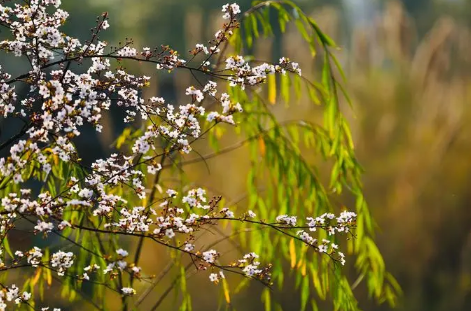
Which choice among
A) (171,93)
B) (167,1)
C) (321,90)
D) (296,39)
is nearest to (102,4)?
(167,1)

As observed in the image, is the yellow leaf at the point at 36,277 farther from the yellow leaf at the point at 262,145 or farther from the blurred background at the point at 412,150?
the blurred background at the point at 412,150

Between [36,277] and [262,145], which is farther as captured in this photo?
[262,145]

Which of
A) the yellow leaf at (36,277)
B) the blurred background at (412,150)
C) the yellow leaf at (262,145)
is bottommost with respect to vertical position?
the yellow leaf at (36,277)

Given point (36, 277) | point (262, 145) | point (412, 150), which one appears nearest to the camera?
point (36, 277)

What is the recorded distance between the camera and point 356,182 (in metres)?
3.04

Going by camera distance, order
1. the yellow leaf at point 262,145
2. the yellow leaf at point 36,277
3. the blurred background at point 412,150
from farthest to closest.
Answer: the blurred background at point 412,150 → the yellow leaf at point 262,145 → the yellow leaf at point 36,277

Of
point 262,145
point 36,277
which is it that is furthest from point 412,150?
point 36,277

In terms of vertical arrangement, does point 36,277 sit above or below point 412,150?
below

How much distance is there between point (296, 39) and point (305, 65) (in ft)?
0.90

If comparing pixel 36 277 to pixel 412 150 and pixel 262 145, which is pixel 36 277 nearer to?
pixel 262 145

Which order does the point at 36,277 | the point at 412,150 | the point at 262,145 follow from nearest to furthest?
A: the point at 36,277 < the point at 262,145 < the point at 412,150

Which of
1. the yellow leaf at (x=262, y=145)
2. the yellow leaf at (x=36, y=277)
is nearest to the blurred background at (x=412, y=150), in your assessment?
the yellow leaf at (x=262, y=145)

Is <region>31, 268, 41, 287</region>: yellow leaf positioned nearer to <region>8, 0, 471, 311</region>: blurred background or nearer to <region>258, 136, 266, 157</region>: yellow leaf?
<region>258, 136, 266, 157</region>: yellow leaf

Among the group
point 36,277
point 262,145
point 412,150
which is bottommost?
point 36,277
